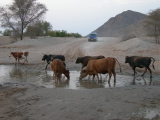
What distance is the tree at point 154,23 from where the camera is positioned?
33.0m

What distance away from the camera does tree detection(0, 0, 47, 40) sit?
1939 inches

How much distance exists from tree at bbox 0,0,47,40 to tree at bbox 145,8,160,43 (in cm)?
2416

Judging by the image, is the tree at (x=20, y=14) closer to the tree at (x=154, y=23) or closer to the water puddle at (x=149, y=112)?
the tree at (x=154, y=23)

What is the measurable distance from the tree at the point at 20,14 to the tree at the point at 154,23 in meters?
24.2

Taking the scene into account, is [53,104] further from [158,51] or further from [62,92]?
[158,51]

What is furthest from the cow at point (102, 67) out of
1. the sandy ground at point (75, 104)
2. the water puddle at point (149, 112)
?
the water puddle at point (149, 112)

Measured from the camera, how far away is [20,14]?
49.4m

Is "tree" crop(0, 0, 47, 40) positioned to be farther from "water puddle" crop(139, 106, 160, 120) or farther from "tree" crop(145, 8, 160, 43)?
"water puddle" crop(139, 106, 160, 120)

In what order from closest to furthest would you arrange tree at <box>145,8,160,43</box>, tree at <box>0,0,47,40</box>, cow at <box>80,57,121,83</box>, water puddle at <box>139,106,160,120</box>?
water puddle at <box>139,106,160,120</box>, cow at <box>80,57,121,83</box>, tree at <box>145,8,160,43</box>, tree at <box>0,0,47,40</box>

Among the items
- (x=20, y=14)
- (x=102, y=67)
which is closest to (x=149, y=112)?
(x=102, y=67)

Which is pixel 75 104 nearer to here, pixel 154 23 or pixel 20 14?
pixel 154 23

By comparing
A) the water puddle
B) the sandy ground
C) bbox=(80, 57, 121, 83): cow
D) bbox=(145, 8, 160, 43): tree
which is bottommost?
the water puddle

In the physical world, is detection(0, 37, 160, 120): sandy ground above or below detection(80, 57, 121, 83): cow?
below

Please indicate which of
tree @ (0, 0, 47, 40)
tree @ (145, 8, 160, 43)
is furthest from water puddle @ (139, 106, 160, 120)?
tree @ (0, 0, 47, 40)
